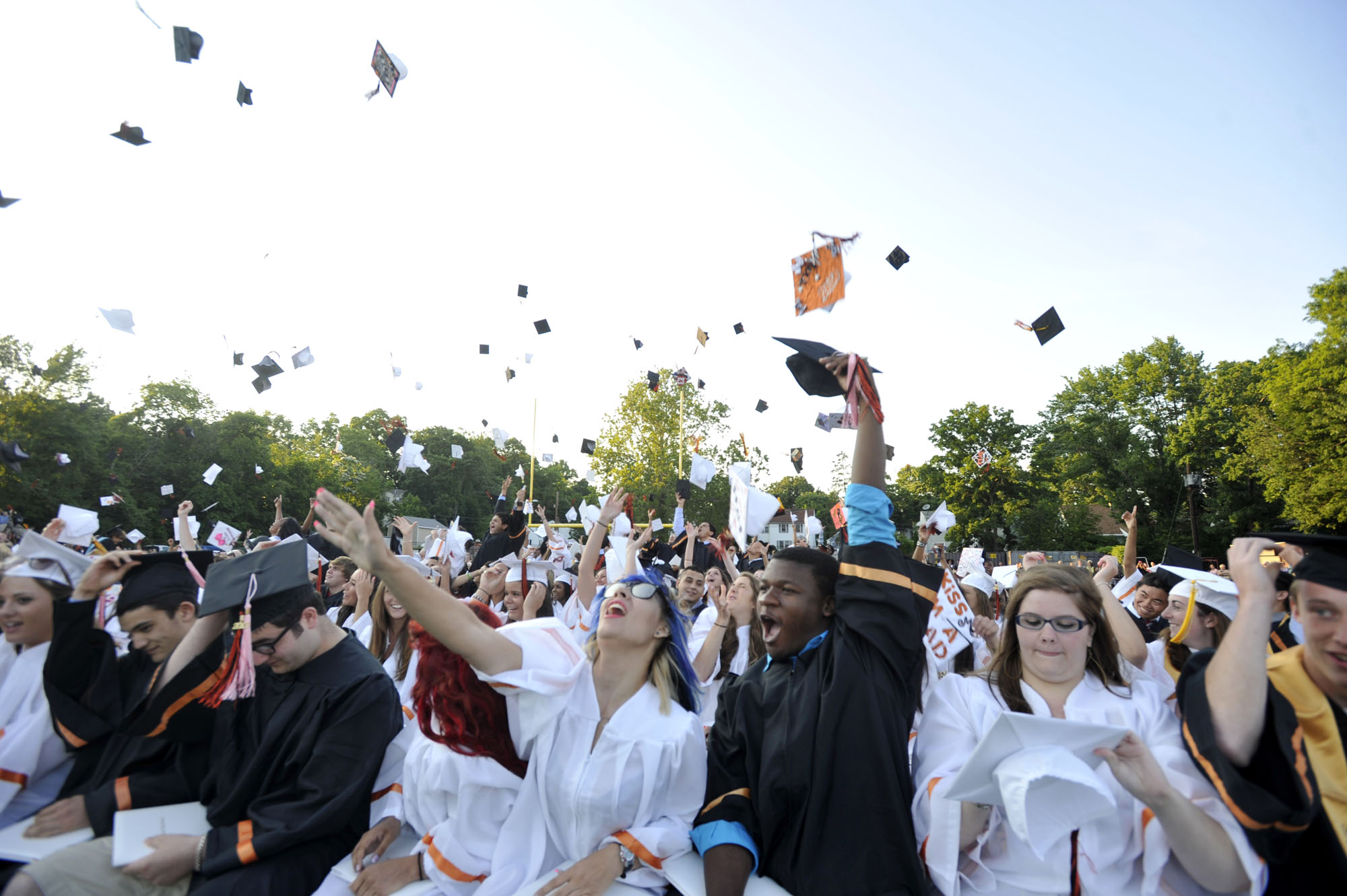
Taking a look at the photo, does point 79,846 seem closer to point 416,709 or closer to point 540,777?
point 416,709

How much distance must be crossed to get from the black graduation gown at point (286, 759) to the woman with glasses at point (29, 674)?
773 millimetres

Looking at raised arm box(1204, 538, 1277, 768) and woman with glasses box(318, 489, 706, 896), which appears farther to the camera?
woman with glasses box(318, 489, 706, 896)

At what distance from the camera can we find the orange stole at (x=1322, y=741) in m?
2.03

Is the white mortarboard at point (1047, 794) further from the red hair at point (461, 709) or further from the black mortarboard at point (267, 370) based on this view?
the black mortarboard at point (267, 370)

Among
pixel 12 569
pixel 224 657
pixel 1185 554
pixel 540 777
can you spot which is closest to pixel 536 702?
pixel 540 777

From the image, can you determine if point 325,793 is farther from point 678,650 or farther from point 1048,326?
point 1048,326

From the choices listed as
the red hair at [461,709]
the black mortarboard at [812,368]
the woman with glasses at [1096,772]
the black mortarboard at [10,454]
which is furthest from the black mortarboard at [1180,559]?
the black mortarboard at [10,454]

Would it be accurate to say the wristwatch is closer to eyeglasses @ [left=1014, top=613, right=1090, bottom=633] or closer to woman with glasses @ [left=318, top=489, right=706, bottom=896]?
woman with glasses @ [left=318, top=489, right=706, bottom=896]

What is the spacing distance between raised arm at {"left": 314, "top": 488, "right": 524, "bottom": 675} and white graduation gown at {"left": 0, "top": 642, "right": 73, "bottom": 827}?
8.02 feet

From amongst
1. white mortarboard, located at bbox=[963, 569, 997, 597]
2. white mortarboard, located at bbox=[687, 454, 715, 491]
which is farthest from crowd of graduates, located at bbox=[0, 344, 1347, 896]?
white mortarboard, located at bbox=[687, 454, 715, 491]

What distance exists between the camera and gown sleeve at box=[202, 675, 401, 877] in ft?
9.88

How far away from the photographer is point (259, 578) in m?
3.34

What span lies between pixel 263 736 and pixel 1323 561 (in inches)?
161

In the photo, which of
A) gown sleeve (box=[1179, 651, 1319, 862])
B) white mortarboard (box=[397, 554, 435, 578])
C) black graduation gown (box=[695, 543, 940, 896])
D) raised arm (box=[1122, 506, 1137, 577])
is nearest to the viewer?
gown sleeve (box=[1179, 651, 1319, 862])
